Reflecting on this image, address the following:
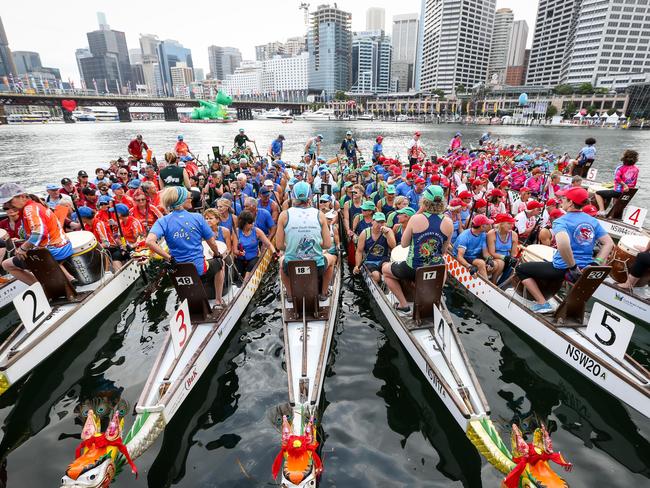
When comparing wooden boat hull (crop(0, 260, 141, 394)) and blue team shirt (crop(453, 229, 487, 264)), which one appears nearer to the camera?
wooden boat hull (crop(0, 260, 141, 394))

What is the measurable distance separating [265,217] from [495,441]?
6.80 meters

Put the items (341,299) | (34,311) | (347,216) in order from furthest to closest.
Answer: (347,216) < (341,299) < (34,311)

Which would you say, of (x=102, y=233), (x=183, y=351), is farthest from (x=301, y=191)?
(x=102, y=233)

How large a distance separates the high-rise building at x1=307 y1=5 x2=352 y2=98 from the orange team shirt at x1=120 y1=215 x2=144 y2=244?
611 ft

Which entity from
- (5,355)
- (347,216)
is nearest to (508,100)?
(347,216)

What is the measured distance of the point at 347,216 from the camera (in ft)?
32.2

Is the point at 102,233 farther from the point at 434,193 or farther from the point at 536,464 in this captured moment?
the point at 536,464

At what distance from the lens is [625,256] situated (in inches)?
294

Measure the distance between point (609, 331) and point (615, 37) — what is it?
155560 millimetres

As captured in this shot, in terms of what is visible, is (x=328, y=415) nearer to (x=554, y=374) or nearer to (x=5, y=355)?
(x=554, y=374)

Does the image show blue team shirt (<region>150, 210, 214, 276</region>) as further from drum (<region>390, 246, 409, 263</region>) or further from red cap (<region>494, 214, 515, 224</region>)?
red cap (<region>494, 214, 515, 224</region>)

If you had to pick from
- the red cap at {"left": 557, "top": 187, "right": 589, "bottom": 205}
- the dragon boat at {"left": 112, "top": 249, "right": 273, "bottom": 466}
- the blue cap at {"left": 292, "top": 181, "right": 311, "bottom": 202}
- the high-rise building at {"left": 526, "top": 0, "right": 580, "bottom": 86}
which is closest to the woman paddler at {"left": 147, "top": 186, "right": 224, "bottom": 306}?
the dragon boat at {"left": 112, "top": 249, "right": 273, "bottom": 466}

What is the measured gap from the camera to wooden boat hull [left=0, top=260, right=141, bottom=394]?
525 centimetres

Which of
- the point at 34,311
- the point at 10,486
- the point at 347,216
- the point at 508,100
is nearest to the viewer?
the point at 10,486
